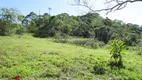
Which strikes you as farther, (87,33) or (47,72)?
(87,33)

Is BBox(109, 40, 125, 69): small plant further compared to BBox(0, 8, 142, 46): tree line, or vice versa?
BBox(0, 8, 142, 46): tree line

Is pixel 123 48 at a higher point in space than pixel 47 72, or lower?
higher

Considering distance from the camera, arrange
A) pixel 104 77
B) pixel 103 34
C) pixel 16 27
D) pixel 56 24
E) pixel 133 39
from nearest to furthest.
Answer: pixel 104 77
pixel 16 27
pixel 133 39
pixel 56 24
pixel 103 34

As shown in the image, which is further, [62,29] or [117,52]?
[62,29]

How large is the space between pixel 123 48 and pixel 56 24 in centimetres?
2638

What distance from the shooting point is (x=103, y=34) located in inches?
1547

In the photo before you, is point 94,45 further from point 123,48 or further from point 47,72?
point 47,72

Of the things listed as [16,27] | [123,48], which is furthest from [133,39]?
[123,48]

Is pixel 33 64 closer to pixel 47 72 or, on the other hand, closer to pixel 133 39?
pixel 47 72

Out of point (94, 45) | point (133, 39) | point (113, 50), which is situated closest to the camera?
point (113, 50)

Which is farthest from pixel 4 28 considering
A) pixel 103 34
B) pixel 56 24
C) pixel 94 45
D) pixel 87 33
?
pixel 103 34

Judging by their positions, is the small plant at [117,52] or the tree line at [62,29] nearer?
the small plant at [117,52]

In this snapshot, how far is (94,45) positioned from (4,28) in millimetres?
14256

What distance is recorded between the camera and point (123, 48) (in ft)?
34.4
